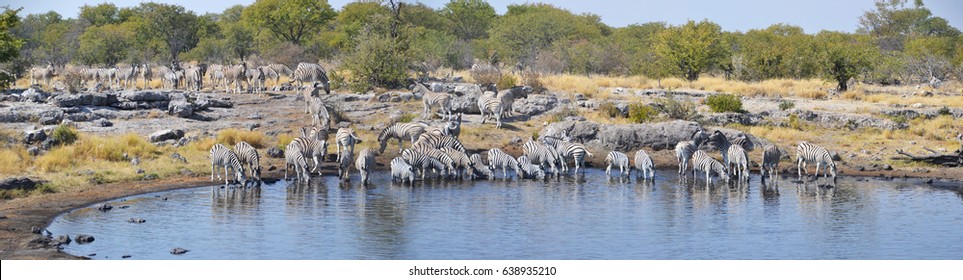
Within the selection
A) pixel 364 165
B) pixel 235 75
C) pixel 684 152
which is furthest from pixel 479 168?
pixel 235 75

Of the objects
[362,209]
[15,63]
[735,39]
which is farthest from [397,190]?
[735,39]

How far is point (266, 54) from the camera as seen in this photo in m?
49.8

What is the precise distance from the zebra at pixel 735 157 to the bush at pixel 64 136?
627 inches

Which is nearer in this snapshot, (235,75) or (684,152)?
(684,152)

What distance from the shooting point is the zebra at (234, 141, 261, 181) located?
75.0 ft

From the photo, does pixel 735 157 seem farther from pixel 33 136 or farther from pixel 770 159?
pixel 33 136

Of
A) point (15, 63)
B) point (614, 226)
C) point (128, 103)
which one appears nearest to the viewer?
point (614, 226)

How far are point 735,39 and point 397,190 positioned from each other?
41099 mm

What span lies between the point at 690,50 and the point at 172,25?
89.0ft

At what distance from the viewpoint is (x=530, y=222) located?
61.7 feet

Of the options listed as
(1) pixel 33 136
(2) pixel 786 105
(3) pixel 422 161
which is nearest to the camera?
(3) pixel 422 161

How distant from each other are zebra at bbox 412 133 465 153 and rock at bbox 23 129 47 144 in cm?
914
